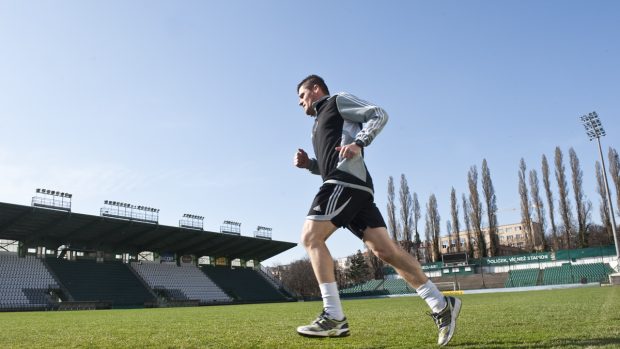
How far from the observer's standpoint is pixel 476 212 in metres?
59.9

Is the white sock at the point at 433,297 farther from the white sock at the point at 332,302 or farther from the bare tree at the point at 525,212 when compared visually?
the bare tree at the point at 525,212

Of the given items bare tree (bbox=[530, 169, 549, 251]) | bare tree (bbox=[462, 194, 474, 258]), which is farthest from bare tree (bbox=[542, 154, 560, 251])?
bare tree (bbox=[462, 194, 474, 258])

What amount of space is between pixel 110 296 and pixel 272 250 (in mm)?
19222

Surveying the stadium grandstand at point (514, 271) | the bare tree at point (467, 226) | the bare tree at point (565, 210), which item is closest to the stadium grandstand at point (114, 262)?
the stadium grandstand at point (514, 271)

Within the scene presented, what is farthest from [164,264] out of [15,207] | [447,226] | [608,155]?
[608,155]

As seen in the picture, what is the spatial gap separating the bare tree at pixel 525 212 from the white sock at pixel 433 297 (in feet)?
190

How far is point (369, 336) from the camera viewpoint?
4.45 meters

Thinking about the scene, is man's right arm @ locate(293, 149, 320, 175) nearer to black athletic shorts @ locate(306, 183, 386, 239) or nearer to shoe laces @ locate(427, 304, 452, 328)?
black athletic shorts @ locate(306, 183, 386, 239)

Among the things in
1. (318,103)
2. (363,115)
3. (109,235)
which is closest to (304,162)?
(318,103)

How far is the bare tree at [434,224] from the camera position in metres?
61.6

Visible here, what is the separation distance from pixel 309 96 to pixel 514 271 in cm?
5508

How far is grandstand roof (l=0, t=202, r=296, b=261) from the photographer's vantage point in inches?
1304

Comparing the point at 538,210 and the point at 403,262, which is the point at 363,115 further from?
the point at 538,210

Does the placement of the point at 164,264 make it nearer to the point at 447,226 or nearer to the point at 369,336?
the point at 447,226
